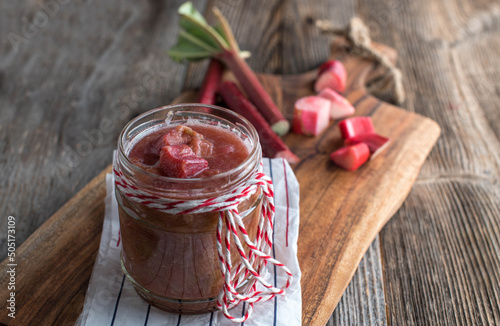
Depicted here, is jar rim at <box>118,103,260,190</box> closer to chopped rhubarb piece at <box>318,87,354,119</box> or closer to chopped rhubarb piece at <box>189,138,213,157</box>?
chopped rhubarb piece at <box>189,138,213,157</box>

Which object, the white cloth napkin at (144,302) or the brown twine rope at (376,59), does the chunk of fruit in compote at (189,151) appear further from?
Result: the brown twine rope at (376,59)

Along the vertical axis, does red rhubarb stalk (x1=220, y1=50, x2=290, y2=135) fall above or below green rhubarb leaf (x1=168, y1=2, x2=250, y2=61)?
below

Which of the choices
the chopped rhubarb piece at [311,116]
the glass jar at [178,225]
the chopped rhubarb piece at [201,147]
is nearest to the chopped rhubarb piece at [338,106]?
the chopped rhubarb piece at [311,116]

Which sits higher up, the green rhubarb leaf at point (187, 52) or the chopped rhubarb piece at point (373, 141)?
the green rhubarb leaf at point (187, 52)

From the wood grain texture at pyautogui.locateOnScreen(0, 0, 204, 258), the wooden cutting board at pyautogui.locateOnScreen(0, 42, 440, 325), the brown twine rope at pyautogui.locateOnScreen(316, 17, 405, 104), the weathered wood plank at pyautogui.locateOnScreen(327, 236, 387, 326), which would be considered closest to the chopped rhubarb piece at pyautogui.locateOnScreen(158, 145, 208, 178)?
the wooden cutting board at pyautogui.locateOnScreen(0, 42, 440, 325)

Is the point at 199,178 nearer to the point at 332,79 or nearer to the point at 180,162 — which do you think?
the point at 180,162

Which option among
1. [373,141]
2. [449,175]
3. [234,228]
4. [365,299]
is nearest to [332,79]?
[373,141]
